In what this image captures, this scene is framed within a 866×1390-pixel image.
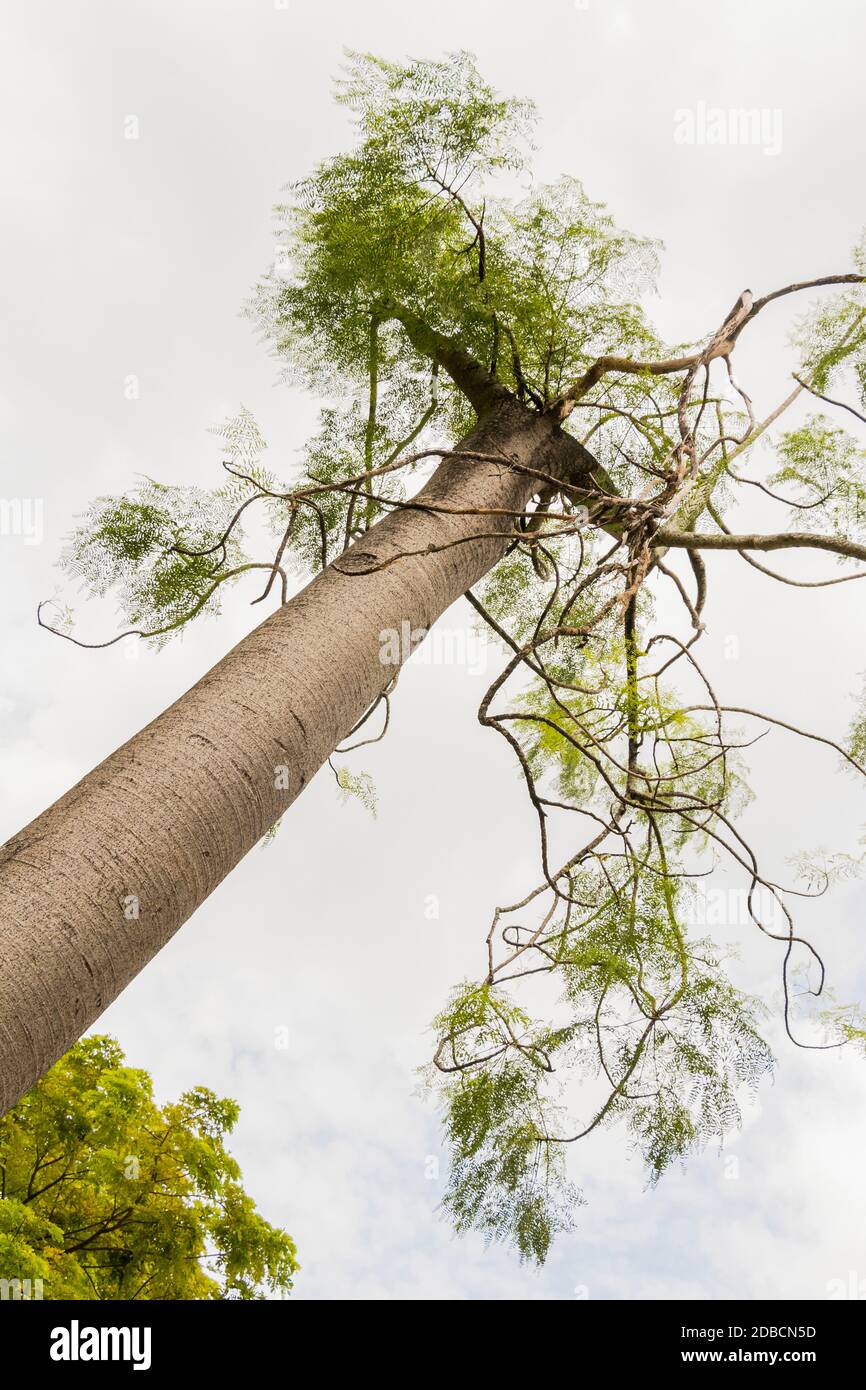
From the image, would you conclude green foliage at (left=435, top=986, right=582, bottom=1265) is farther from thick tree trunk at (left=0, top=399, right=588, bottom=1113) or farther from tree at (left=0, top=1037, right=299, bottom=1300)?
tree at (left=0, top=1037, right=299, bottom=1300)

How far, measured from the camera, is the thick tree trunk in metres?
1.34

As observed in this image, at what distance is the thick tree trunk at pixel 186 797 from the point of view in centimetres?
134

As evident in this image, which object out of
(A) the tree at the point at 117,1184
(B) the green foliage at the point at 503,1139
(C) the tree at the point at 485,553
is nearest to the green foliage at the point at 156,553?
(C) the tree at the point at 485,553

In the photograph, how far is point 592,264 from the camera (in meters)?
3.25

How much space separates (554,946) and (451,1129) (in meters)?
0.77

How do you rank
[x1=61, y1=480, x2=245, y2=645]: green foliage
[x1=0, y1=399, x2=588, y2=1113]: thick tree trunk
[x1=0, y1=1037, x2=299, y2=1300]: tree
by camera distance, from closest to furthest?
[x1=0, y1=399, x2=588, y2=1113]: thick tree trunk → [x1=61, y1=480, x2=245, y2=645]: green foliage → [x1=0, y1=1037, x2=299, y2=1300]: tree

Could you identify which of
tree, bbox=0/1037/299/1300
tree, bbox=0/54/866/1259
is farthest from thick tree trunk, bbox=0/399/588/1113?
tree, bbox=0/1037/299/1300

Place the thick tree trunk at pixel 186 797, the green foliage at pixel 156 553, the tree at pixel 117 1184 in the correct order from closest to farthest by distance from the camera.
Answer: the thick tree trunk at pixel 186 797, the green foliage at pixel 156 553, the tree at pixel 117 1184

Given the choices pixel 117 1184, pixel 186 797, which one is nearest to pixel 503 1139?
pixel 186 797

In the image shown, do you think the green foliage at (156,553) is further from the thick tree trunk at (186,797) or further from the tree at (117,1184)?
the tree at (117,1184)

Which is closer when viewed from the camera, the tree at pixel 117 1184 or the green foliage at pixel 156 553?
the green foliage at pixel 156 553

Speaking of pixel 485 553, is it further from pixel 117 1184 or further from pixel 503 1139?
pixel 117 1184

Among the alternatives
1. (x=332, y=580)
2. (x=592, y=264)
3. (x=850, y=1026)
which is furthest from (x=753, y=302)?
(x=850, y=1026)
